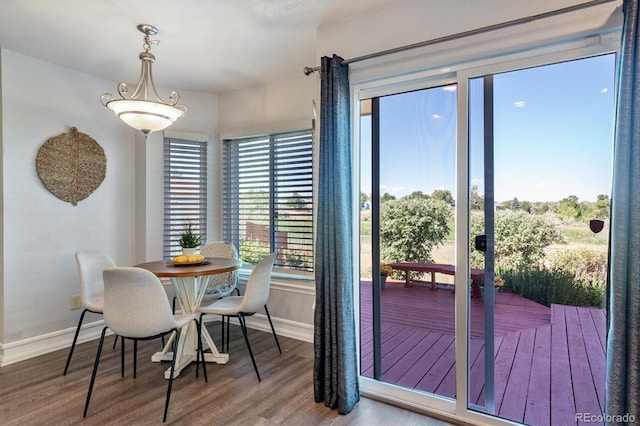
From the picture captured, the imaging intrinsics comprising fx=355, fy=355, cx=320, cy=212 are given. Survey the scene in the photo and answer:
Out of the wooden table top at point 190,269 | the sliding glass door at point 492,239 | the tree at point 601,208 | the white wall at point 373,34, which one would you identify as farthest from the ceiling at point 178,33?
the wooden table top at point 190,269

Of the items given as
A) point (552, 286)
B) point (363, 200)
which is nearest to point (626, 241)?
point (552, 286)

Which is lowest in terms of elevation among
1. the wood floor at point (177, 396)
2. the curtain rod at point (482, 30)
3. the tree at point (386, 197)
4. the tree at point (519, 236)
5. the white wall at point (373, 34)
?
the wood floor at point (177, 396)

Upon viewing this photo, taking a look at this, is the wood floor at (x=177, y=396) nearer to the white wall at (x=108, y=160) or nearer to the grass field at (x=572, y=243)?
the white wall at (x=108, y=160)

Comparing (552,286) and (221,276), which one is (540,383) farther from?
(221,276)

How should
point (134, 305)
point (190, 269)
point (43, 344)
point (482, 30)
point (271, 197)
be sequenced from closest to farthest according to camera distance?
point (482, 30) < point (134, 305) < point (190, 269) < point (43, 344) < point (271, 197)

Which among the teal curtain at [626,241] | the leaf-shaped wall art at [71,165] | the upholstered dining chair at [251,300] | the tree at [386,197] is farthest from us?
the leaf-shaped wall art at [71,165]

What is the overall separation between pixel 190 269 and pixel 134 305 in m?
0.55

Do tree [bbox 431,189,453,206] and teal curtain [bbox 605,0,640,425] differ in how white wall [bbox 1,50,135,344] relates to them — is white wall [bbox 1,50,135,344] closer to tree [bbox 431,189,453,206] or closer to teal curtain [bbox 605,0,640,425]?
tree [bbox 431,189,453,206]

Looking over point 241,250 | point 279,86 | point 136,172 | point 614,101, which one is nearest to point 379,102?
point 614,101

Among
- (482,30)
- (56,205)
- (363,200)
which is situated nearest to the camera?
(482,30)

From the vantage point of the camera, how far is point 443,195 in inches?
90.0

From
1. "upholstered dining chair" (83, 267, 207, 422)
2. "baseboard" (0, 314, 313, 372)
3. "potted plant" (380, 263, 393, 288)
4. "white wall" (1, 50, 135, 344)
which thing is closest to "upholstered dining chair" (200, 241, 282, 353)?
"baseboard" (0, 314, 313, 372)

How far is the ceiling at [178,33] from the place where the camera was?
7.78ft

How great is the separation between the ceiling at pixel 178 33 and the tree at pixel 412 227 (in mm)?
1347
